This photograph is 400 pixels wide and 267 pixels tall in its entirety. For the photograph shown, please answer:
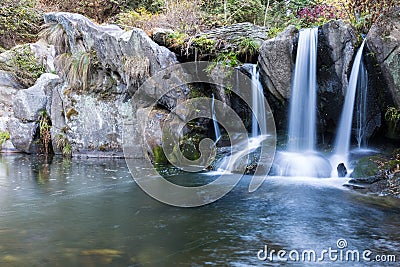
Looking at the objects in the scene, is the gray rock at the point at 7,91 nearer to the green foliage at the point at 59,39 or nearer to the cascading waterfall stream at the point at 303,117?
the green foliage at the point at 59,39

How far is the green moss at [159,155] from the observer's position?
9.25 m

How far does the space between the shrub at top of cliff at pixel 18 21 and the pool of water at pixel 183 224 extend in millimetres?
11448

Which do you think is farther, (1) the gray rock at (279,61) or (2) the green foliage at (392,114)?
(1) the gray rock at (279,61)

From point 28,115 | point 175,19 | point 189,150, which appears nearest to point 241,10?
point 175,19

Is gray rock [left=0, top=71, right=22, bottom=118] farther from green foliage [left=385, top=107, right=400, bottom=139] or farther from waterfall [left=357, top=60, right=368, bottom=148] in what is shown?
green foliage [left=385, top=107, right=400, bottom=139]

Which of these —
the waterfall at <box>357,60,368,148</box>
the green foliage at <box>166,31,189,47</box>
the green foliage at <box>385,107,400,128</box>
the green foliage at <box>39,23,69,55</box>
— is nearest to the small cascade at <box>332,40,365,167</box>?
the waterfall at <box>357,60,368,148</box>

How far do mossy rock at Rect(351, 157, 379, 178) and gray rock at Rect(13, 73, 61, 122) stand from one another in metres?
8.91

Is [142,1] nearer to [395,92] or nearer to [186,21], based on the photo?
[186,21]

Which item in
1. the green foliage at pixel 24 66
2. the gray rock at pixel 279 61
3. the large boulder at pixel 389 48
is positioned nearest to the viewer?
the large boulder at pixel 389 48

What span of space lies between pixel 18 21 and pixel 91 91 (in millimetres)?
7622

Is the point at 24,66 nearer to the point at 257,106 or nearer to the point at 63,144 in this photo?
the point at 63,144

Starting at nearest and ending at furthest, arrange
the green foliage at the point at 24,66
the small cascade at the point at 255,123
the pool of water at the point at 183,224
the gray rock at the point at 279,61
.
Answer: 1. the pool of water at the point at 183,224
2. the gray rock at the point at 279,61
3. the small cascade at the point at 255,123
4. the green foliage at the point at 24,66

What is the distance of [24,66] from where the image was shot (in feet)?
45.4

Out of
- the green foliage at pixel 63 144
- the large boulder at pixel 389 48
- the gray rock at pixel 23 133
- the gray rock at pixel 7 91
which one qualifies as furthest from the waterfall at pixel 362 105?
the gray rock at pixel 7 91
